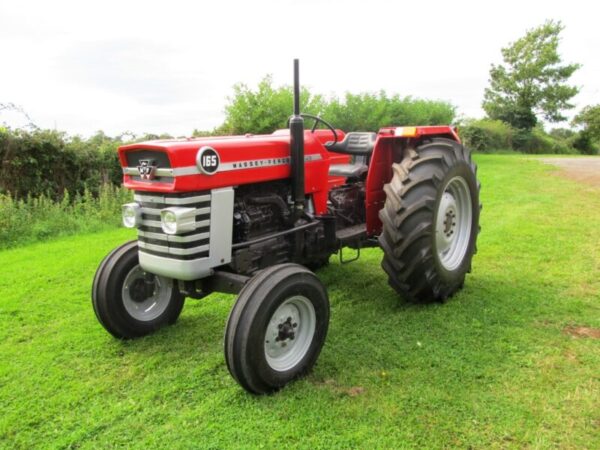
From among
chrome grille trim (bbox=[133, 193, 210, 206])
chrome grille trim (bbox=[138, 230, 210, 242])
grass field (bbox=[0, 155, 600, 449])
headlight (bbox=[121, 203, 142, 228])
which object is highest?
chrome grille trim (bbox=[133, 193, 210, 206])

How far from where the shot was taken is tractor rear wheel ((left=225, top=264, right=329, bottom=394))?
2.63 m

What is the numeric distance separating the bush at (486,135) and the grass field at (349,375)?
20990 mm

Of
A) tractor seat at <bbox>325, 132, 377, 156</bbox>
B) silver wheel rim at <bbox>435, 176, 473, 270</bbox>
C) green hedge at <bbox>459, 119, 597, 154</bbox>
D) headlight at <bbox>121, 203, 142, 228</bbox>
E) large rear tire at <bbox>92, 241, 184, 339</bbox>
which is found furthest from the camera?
green hedge at <bbox>459, 119, 597, 154</bbox>

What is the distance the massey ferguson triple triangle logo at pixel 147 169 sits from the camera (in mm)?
2893

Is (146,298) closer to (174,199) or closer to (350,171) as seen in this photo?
(174,199)

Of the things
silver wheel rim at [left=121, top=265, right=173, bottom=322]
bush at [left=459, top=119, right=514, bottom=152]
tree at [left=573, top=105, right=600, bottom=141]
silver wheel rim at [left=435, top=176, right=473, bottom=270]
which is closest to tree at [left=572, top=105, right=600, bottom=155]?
tree at [left=573, top=105, right=600, bottom=141]

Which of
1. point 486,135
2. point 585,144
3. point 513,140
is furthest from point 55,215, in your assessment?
point 585,144

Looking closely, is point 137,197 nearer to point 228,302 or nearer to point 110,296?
point 110,296

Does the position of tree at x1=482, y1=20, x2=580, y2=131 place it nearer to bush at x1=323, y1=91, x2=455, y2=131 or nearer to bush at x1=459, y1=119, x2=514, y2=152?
bush at x1=459, y1=119, x2=514, y2=152

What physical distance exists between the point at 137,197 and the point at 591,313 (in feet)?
11.3

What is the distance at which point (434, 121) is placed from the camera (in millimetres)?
17688

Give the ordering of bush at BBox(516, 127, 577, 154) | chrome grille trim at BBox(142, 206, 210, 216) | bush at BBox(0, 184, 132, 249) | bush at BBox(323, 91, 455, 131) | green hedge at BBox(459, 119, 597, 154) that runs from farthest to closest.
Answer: bush at BBox(516, 127, 577, 154)
green hedge at BBox(459, 119, 597, 154)
bush at BBox(323, 91, 455, 131)
bush at BBox(0, 184, 132, 249)
chrome grille trim at BBox(142, 206, 210, 216)

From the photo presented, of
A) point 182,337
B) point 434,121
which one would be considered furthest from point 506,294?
point 434,121

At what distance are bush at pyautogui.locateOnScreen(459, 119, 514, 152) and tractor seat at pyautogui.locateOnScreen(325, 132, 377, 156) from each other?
67.0 ft
